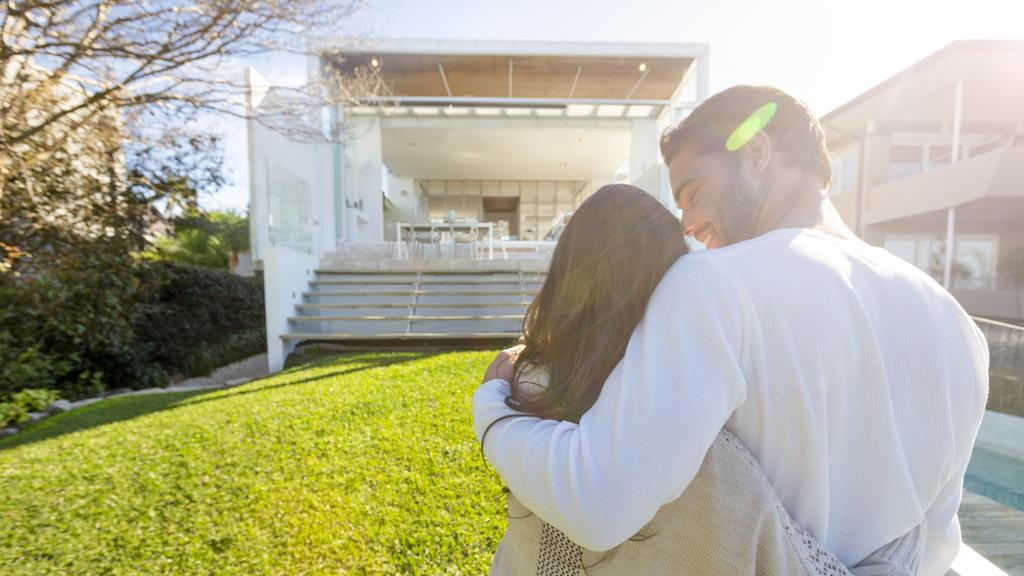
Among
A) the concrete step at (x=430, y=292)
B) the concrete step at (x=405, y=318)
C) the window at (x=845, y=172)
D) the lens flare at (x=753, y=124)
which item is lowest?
the concrete step at (x=405, y=318)

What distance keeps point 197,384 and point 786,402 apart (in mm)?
7044

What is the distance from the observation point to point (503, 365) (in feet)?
3.24

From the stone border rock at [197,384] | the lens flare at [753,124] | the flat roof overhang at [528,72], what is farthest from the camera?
the flat roof overhang at [528,72]

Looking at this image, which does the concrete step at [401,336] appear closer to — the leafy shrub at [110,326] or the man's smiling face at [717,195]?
the leafy shrub at [110,326]

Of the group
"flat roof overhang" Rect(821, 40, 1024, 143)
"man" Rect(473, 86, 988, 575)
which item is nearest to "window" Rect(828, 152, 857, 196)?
"flat roof overhang" Rect(821, 40, 1024, 143)

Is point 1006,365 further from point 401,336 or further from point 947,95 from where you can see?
point 947,95

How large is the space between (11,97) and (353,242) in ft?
23.5

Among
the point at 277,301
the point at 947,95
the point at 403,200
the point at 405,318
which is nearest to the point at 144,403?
the point at 277,301

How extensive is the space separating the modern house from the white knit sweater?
169 inches

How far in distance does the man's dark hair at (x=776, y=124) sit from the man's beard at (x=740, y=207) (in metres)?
0.07

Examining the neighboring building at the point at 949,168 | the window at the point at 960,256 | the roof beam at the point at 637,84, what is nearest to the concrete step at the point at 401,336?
the roof beam at the point at 637,84

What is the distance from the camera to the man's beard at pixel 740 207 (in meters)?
0.99

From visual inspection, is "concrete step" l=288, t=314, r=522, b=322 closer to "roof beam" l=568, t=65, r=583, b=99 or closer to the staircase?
the staircase

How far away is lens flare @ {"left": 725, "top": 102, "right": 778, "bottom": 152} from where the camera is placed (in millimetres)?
946
